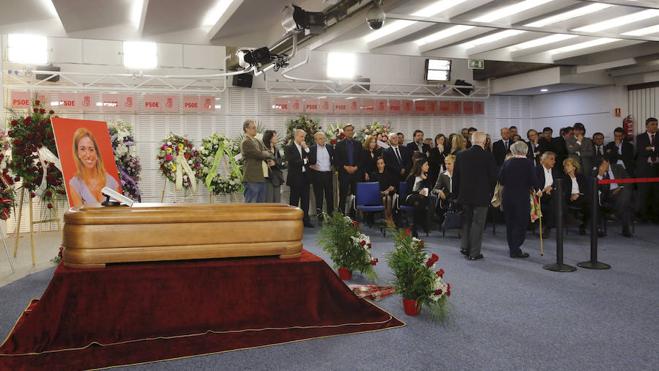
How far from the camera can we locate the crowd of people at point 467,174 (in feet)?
21.5

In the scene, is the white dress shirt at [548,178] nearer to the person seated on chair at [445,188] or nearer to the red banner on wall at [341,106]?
the person seated on chair at [445,188]

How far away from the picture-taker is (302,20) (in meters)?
6.27

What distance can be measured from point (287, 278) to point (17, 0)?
496cm

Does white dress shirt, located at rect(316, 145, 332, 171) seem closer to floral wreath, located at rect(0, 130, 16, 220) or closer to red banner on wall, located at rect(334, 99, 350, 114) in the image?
red banner on wall, located at rect(334, 99, 350, 114)

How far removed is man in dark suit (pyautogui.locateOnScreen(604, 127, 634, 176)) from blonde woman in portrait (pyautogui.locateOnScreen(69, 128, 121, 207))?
28.2 feet

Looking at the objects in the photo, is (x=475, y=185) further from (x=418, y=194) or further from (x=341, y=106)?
(x=341, y=106)

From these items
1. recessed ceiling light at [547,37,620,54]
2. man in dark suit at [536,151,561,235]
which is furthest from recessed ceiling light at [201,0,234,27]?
recessed ceiling light at [547,37,620,54]

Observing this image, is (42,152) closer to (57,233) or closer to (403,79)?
(57,233)

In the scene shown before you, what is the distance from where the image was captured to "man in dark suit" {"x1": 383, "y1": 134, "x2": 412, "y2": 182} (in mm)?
9703

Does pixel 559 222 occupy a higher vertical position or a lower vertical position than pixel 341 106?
lower

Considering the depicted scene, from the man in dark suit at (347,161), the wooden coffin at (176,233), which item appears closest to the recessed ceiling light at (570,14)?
the man in dark suit at (347,161)

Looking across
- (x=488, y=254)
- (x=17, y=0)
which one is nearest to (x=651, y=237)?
(x=488, y=254)

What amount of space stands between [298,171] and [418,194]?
2401mm

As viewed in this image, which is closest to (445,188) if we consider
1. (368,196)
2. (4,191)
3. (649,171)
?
(368,196)
